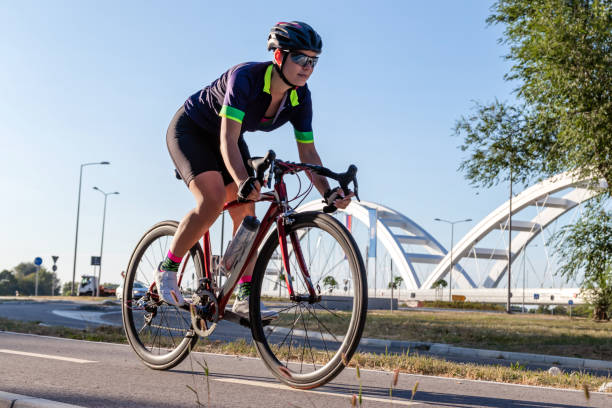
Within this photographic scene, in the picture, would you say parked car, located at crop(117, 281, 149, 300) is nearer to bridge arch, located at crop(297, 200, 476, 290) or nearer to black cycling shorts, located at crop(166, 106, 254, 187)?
black cycling shorts, located at crop(166, 106, 254, 187)

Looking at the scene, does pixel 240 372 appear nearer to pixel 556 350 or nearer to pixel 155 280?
pixel 155 280

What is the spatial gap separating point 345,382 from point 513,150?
13.8 m

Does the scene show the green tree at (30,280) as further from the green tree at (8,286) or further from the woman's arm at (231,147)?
the woman's arm at (231,147)

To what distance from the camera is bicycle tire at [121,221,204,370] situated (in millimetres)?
4340

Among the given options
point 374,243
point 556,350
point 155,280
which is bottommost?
point 556,350

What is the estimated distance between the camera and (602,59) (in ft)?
44.9

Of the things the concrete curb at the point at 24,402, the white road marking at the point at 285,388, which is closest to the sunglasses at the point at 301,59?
the white road marking at the point at 285,388

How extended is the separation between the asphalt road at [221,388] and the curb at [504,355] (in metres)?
5.54

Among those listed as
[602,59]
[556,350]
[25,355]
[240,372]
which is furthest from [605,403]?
[602,59]

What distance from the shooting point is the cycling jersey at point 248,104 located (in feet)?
12.5

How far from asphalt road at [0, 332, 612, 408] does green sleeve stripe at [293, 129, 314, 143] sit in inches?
58.1

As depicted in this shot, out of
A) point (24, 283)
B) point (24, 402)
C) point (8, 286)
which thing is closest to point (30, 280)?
point (24, 283)

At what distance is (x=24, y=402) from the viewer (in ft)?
9.83

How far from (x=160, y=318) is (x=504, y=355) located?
7123 mm
